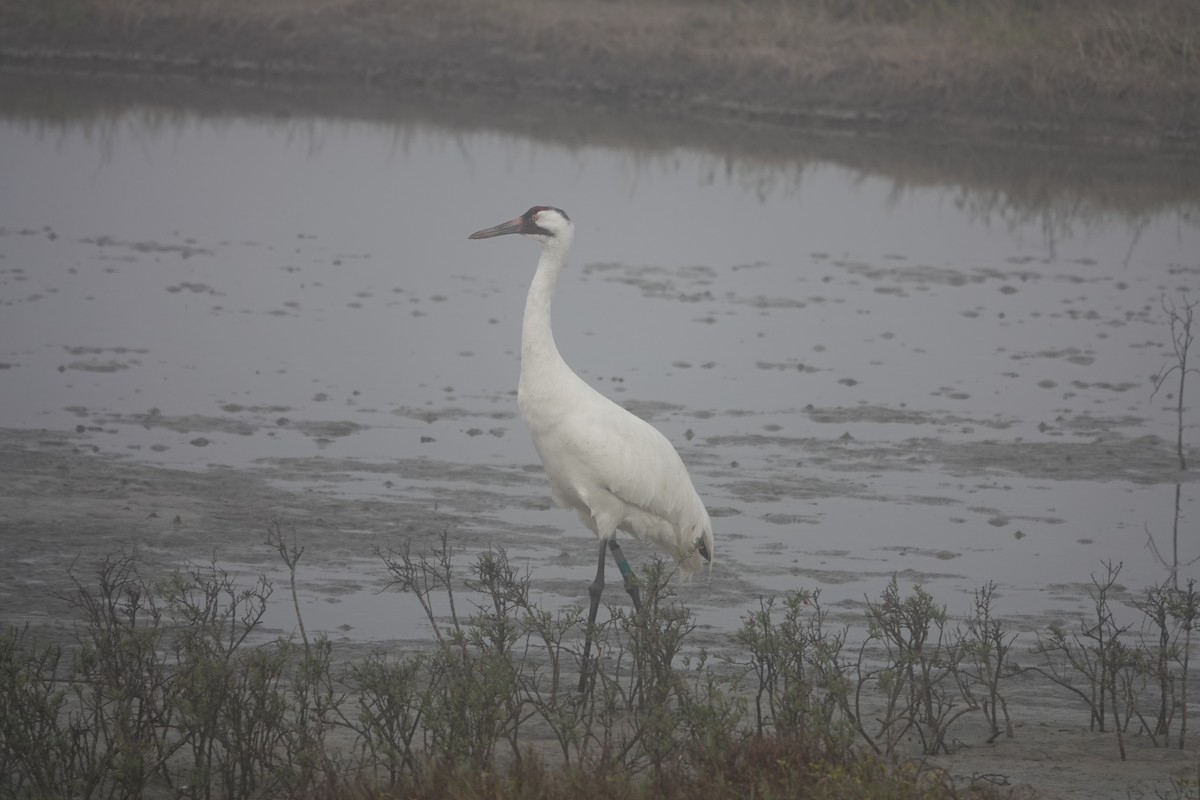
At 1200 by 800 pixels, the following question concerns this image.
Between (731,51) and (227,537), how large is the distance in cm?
2308

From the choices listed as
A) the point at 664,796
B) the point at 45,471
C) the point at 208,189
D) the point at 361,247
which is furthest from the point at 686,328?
the point at 664,796

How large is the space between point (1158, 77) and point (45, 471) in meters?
22.9

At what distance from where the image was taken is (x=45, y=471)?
879 cm

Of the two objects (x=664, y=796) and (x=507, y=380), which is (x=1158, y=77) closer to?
(x=507, y=380)

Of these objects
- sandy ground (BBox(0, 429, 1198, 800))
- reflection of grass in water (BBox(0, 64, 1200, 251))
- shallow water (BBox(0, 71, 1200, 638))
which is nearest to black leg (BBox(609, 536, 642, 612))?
shallow water (BBox(0, 71, 1200, 638))

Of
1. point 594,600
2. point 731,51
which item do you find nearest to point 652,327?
point 594,600

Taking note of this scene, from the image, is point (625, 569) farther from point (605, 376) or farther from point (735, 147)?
point (735, 147)

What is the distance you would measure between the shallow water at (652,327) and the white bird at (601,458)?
1.68 feet

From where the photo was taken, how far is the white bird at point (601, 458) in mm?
7168

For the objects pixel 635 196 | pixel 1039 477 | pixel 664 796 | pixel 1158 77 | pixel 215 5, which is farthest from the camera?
pixel 215 5

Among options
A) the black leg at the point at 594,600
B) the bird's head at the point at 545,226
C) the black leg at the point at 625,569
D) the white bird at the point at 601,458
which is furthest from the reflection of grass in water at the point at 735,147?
the black leg at the point at 594,600

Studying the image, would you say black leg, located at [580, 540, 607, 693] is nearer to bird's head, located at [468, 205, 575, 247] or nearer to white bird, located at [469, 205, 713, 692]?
white bird, located at [469, 205, 713, 692]

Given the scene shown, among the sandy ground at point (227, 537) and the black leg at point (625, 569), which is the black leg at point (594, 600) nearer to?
the black leg at point (625, 569)

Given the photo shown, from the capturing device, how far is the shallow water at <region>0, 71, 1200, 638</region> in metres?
8.90
